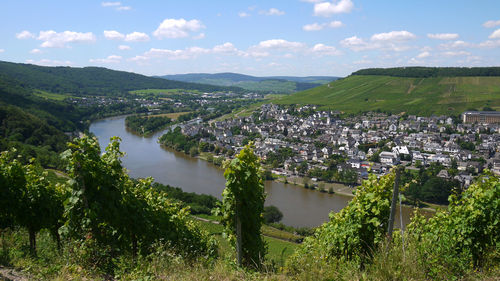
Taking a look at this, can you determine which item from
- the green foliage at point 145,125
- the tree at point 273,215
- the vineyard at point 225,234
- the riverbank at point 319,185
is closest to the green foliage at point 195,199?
the tree at point 273,215

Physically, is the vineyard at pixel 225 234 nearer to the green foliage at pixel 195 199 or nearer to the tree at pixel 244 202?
the tree at pixel 244 202

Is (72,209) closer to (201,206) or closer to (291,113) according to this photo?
(201,206)

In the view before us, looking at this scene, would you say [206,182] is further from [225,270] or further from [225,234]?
[225,270]

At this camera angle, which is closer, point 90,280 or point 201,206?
point 90,280

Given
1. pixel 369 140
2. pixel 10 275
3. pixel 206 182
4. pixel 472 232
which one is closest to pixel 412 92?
pixel 369 140

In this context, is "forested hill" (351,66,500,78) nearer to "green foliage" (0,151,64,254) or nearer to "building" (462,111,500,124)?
"building" (462,111,500,124)

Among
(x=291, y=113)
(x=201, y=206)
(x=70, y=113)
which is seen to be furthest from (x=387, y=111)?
(x=70, y=113)
